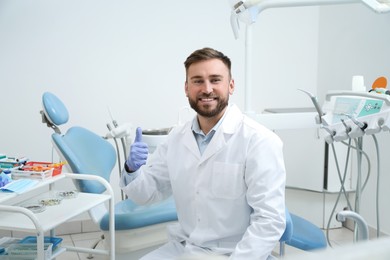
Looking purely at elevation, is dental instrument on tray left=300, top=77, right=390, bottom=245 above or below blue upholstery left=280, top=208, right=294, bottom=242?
above

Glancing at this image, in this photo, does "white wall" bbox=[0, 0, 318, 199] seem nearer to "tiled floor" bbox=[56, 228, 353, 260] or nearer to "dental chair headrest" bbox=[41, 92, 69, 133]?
"tiled floor" bbox=[56, 228, 353, 260]

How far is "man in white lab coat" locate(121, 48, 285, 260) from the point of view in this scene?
1.45 meters

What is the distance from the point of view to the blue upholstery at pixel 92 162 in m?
2.03

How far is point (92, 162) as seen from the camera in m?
2.32

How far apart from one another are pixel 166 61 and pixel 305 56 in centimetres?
114

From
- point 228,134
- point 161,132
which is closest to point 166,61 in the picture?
point 161,132

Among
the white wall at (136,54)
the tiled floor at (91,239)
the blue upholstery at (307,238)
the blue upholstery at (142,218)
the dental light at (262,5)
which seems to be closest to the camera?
the blue upholstery at (307,238)

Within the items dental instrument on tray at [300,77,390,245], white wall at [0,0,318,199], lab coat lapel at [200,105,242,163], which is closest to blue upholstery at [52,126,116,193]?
white wall at [0,0,318,199]

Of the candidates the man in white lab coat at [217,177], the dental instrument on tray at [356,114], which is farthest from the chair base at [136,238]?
the dental instrument on tray at [356,114]

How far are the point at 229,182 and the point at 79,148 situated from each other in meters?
1.05

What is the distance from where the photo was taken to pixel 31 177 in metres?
1.81

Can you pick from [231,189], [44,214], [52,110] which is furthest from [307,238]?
[52,110]

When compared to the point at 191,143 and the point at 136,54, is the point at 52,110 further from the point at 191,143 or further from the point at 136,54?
the point at 136,54

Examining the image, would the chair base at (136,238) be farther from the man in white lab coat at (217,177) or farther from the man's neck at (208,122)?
the man's neck at (208,122)
